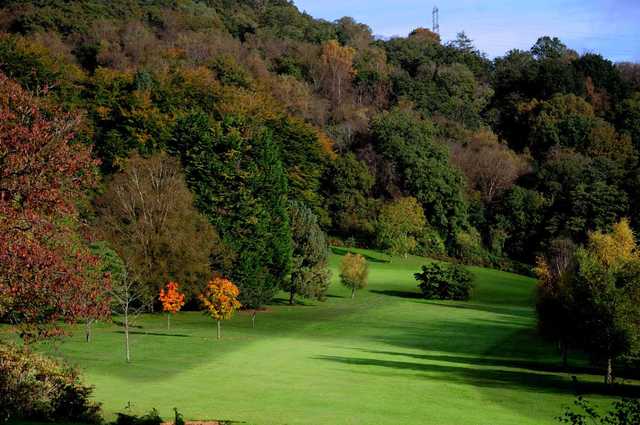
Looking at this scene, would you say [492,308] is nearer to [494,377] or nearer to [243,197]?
[243,197]

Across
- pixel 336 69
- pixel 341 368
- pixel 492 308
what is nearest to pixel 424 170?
pixel 492 308

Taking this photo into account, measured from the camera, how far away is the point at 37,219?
18.8 m

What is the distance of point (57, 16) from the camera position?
115188mm

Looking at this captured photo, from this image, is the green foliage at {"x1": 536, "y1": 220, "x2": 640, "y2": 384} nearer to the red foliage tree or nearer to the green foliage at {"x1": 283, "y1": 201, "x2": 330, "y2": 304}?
the red foliage tree

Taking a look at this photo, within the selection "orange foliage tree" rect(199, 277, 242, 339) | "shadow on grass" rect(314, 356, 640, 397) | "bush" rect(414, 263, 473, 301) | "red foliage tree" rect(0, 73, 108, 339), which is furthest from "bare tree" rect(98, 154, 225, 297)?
"red foliage tree" rect(0, 73, 108, 339)

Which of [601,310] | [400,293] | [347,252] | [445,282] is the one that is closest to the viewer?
[601,310]

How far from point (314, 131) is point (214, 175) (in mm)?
31726

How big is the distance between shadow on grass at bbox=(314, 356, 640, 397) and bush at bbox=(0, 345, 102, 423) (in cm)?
1721

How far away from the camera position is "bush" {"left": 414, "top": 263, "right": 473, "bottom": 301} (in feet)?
253

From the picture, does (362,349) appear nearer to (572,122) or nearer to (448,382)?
(448,382)

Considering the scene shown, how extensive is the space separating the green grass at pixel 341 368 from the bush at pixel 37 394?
237 cm

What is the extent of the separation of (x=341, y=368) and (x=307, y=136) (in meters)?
61.6

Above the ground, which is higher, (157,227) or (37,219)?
(37,219)

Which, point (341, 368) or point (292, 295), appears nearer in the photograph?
point (341, 368)
